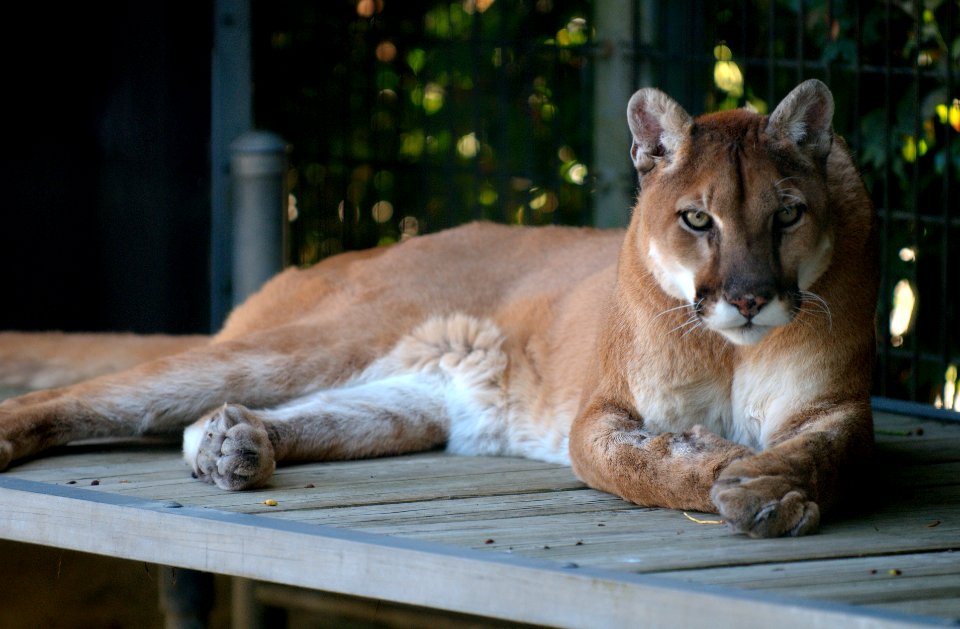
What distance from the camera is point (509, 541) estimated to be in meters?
3.04

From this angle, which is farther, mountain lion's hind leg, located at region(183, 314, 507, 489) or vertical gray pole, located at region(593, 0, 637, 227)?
vertical gray pole, located at region(593, 0, 637, 227)

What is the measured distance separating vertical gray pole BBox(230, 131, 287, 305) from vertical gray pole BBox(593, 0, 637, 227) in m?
1.32

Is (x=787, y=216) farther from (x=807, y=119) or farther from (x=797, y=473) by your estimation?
(x=797, y=473)

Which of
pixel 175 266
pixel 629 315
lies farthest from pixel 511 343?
pixel 175 266

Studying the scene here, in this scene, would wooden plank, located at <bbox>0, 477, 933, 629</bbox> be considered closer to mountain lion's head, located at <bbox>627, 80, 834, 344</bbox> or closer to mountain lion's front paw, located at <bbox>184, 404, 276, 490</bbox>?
mountain lion's front paw, located at <bbox>184, 404, 276, 490</bbox>

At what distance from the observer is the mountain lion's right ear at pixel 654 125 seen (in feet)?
10.9

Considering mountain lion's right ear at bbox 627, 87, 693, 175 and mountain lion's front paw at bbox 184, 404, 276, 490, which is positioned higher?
mountain lion's right ear at bbox 627, 87, 693, 175

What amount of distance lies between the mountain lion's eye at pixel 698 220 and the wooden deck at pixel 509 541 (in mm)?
672

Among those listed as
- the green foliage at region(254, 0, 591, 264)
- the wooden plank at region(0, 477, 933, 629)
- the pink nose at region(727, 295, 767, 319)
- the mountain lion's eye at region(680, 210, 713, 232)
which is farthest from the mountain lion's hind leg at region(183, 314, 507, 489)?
the green foliage at region(254, 0, 591, 264)

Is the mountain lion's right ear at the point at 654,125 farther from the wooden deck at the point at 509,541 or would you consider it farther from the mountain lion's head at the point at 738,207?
the wooden deck at the point at 509,541

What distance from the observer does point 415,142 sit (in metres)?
6.56

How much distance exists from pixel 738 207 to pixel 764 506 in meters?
0.67

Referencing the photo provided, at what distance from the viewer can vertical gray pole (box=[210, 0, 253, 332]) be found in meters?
5.69

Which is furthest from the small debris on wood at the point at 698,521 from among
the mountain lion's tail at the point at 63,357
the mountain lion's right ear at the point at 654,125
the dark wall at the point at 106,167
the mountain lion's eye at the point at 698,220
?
the dark wall at the point at 106,167
